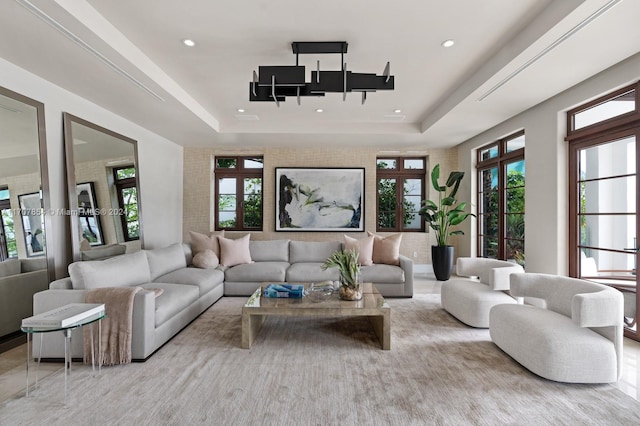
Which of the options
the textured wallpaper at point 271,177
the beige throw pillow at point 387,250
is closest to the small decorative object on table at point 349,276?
the beige throw pillow at point 387,250

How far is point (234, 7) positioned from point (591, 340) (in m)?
3.71

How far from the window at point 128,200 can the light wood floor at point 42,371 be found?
76.6 inches

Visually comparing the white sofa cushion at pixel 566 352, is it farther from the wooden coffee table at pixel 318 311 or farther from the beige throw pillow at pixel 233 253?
the beige throw pillow at pixel 233 253

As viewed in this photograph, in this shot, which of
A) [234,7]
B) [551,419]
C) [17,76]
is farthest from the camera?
[17,76]

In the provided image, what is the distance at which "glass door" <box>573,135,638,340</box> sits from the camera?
10.6 ft

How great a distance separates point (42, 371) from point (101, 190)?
2381 millimetres

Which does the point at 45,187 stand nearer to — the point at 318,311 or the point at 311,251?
the point at 318,311

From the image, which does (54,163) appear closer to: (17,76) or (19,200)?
(19,200)

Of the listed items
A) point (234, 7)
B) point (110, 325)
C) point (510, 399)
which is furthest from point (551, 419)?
point (234, 7)

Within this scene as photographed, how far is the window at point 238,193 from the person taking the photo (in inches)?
275

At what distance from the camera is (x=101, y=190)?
4.26 metres

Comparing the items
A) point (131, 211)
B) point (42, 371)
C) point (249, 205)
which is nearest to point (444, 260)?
point (249, 205)

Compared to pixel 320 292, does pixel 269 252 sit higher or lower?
higher

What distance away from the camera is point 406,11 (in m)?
2.62
